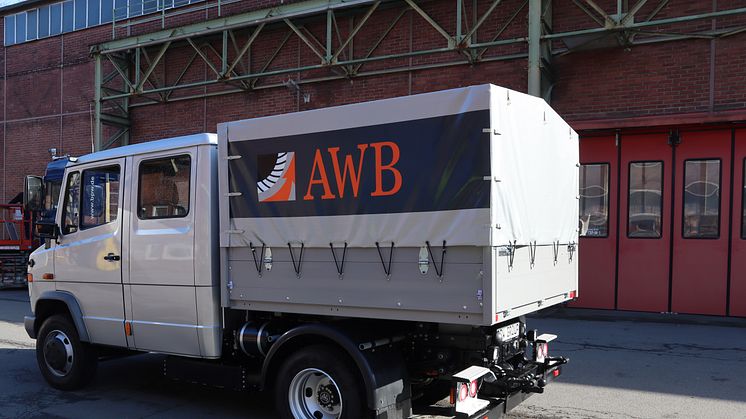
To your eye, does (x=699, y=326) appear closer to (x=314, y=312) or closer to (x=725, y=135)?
(x=725, y=135)

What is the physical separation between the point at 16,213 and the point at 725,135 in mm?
17985

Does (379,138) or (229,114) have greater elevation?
(229,114)

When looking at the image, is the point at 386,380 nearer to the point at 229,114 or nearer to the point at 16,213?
the point at 229,114

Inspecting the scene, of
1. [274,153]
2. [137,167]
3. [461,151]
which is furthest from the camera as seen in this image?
[137,167]

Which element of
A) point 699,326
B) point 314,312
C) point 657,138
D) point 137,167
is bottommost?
point 699,326

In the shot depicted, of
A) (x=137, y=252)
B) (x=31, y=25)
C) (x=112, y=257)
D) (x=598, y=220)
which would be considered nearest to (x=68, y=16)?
(x=31, y=25)

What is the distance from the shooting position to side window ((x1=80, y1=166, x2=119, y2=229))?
5926mm

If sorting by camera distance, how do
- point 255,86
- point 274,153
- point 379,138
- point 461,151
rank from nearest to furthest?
1. point 461,151
2. point 379,138
3. point 274,153
4. point 255,86

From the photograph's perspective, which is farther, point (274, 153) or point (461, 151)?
point (274, 153)

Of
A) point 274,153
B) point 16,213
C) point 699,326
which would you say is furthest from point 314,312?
point 16,213

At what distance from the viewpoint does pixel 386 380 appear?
4.27m

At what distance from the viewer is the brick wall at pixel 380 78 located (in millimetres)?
10508

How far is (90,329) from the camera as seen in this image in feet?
19.8

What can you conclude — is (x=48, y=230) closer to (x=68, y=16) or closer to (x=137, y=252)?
(x=137, y=252)
